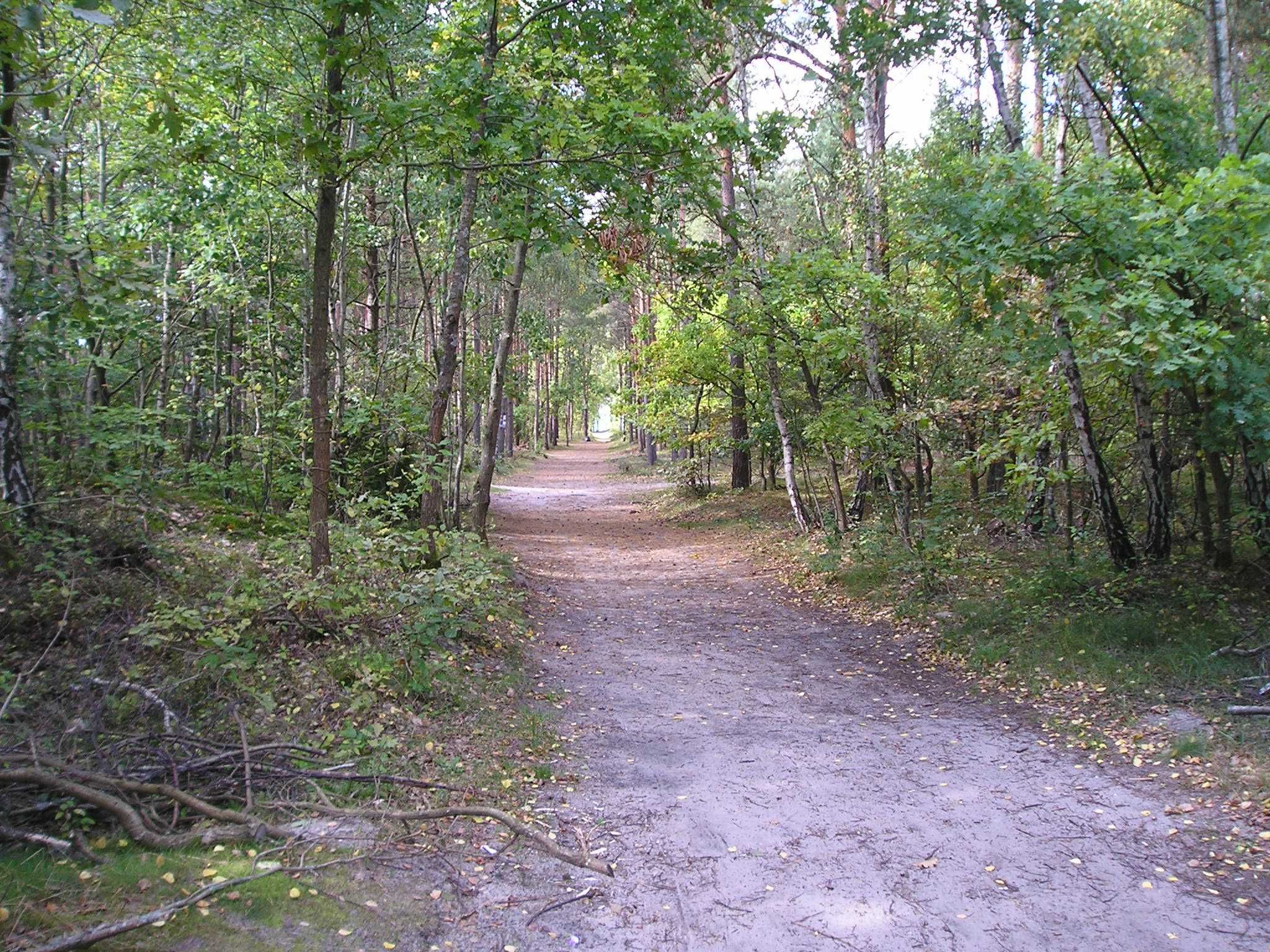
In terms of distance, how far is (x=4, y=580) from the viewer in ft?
18.5

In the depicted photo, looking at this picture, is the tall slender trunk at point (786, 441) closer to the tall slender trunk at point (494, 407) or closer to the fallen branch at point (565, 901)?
the tall slender trunk at point (494, 407)

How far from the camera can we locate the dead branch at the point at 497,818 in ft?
15.3

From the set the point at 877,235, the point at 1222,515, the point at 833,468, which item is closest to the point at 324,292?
the point at 1222,515

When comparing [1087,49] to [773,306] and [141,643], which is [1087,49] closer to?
[773,306]

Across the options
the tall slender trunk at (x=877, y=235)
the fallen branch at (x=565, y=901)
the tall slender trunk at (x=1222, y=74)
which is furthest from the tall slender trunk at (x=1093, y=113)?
the fallen branch at (x=565, y=901)

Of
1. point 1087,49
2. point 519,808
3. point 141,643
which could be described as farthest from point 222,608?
point 1087,49

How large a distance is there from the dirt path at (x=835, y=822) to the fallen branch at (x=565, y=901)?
4 centimetres

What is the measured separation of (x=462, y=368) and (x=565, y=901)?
10.1 meters

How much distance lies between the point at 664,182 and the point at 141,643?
627cm

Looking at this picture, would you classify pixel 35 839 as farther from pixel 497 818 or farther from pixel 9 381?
pixel 9 381

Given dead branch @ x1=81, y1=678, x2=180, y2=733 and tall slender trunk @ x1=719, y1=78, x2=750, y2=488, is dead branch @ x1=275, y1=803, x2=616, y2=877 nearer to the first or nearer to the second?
dead branch @ x1=81, y1=678, x2=180, y2=733

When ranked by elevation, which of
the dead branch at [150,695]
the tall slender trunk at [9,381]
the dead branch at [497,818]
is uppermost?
the tall slender trunk at [9,381]

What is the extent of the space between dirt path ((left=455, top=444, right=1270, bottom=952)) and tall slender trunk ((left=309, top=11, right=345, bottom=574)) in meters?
2.51

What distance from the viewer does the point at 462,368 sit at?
1341cm
